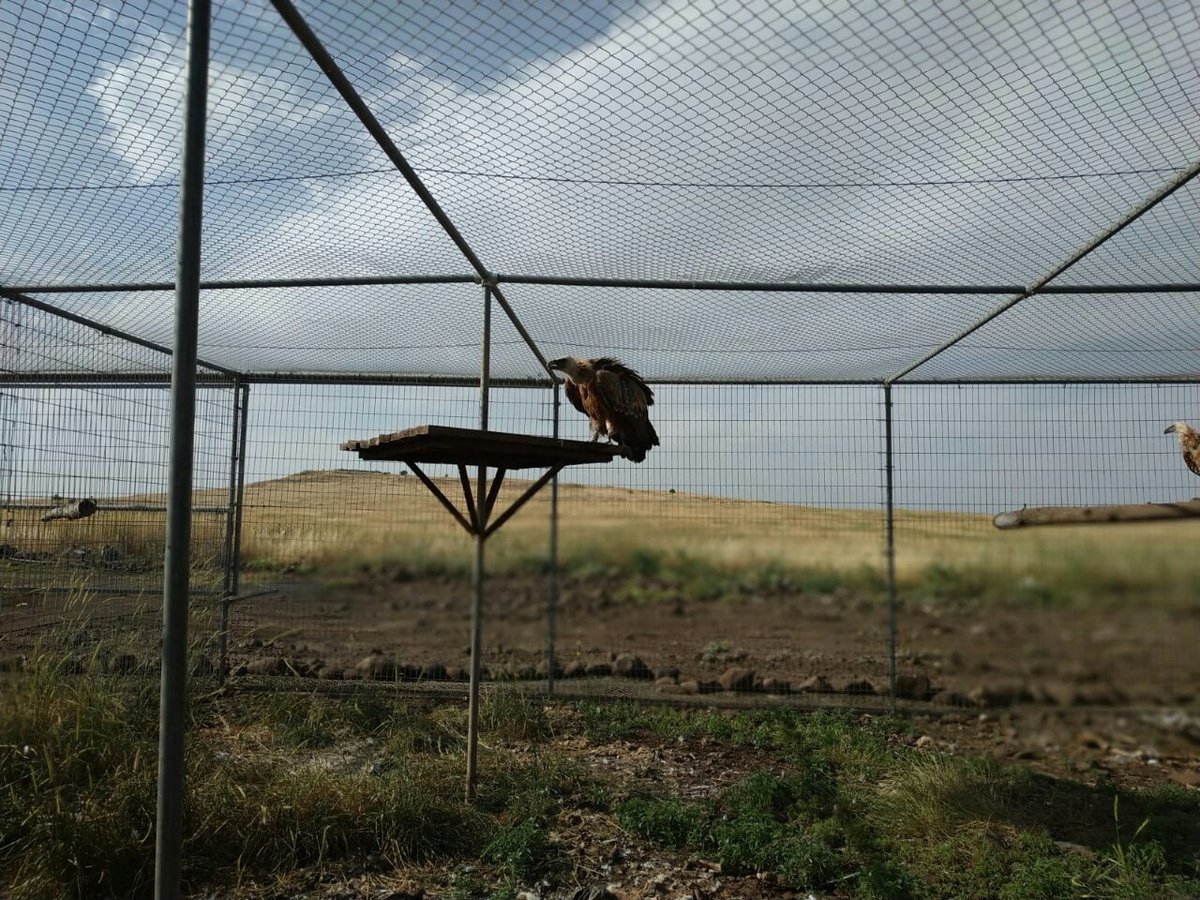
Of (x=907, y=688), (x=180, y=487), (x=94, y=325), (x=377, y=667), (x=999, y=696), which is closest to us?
(x=999, y=696)

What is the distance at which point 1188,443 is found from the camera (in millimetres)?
5359

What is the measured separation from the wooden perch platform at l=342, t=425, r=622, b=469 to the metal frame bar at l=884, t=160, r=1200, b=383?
2.37 metres

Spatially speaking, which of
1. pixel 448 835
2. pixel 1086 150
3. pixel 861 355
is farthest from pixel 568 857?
pixel 861 355

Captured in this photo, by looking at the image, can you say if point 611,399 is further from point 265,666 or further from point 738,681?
point 265,666

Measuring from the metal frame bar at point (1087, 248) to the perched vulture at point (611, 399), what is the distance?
2.13 metres

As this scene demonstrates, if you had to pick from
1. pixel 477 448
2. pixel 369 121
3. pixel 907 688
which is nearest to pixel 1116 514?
pixel 369 121

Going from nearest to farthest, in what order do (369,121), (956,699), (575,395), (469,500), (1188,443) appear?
(956,699) → (369,121) → (469,500) → (575,395) → (1188,443)

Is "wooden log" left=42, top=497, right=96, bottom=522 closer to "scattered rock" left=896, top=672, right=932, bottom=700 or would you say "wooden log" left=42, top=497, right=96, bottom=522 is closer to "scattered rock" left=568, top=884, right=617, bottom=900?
"scattered rock" left=568, top=884, right=617, bottom=900

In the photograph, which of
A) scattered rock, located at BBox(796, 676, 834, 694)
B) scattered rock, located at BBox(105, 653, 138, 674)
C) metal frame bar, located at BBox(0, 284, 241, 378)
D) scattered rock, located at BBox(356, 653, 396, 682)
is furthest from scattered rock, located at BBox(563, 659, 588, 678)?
metal frame bar, located at BBox(0, 284, 241, 378)

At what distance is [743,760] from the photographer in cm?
495

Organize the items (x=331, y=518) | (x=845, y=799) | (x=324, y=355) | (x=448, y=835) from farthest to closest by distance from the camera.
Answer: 1. (x=324, y=355)
2. (x=331, y=518)
3. (x=845, y=799)
4. (x=448, y=835)

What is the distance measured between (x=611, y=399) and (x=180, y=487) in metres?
2.36

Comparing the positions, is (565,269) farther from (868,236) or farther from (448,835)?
(448,835)

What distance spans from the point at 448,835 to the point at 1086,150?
12.8 ft
